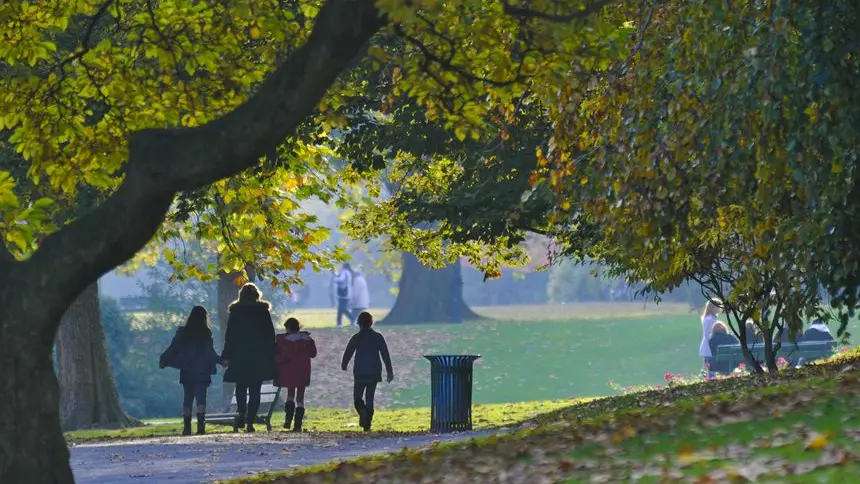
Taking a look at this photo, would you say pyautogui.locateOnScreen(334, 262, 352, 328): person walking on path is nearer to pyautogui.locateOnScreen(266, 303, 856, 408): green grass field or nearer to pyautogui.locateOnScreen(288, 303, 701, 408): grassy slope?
→ pyautogui.locateOnScreen(266, 303, 856, 408): green grass field

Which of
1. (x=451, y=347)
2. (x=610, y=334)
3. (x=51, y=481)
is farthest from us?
(x=610, y=334)

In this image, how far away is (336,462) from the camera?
14.3 m

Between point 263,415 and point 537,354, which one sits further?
point 537,354

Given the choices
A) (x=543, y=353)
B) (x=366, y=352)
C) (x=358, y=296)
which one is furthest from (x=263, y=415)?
(x=358, y=296)

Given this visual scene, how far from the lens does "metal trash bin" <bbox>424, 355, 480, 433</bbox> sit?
21281mm

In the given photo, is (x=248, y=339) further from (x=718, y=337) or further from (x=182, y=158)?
(x=718, y=337)

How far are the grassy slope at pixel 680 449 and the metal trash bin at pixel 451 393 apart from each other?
630cm

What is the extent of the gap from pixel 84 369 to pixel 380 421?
16.4ft

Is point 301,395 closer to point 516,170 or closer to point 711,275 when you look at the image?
point 516,170

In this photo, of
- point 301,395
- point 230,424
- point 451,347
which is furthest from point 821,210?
point 451,347

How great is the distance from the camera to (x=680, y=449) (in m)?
11.2

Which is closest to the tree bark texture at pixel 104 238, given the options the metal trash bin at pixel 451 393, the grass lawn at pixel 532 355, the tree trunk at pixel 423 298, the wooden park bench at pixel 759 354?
the metal trash bin at pixel 451 393

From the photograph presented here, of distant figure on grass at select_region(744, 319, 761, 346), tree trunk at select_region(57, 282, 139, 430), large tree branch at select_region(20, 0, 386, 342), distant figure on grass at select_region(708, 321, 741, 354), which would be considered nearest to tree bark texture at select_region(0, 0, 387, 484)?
large tree branch at select_region(20, 0, 386, 342)

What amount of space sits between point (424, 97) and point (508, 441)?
2.89 metres
